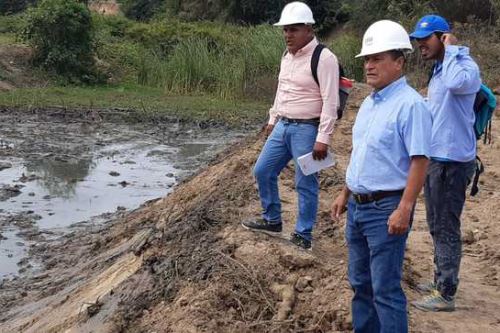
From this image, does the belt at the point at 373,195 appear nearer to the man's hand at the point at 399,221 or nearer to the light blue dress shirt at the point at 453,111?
the man's hand at the point at 399,221

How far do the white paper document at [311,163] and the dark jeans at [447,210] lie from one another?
743 mm

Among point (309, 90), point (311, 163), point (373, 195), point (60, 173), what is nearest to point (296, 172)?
point (311, 163)

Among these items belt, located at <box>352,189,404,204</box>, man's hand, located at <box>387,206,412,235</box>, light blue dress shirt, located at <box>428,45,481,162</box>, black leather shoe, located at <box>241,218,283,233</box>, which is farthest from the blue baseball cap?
black leather shoe, located at <box>241,218,283,233</box>

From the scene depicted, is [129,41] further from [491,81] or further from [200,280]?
[200,280]

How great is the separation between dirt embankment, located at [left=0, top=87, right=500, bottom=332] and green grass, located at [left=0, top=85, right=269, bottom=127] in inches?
448

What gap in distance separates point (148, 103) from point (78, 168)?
8108 millimetres

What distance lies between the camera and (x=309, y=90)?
212 inches

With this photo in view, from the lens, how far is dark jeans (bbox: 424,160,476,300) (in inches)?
189

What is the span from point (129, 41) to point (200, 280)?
26.9 meters

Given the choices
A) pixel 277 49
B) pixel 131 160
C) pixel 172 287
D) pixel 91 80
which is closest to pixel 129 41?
pixel 91 80

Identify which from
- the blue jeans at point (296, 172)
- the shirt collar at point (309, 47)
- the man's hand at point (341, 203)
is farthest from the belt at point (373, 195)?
the shirt collar at point (309, 47)

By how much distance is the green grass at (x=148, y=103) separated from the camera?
2009 cm

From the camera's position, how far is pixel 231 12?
39656 mm

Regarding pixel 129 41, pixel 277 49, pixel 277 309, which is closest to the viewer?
pixel 277 309
